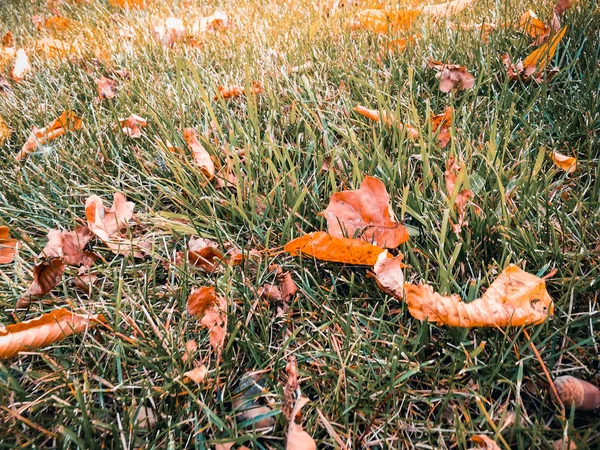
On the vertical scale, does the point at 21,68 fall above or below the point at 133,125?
above

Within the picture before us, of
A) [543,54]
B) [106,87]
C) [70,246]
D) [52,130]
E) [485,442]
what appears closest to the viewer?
[485,442]

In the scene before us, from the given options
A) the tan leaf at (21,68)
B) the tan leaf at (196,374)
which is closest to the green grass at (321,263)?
the tan leaf at (196,374)

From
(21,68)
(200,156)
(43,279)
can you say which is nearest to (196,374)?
(43,279)

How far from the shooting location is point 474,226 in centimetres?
112

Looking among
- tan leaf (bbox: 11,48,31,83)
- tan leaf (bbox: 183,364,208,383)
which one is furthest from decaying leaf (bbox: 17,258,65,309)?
tan leaf (bbox: 11,48,31,83)

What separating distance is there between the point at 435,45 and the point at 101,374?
1889mm

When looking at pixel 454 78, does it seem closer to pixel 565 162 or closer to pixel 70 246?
pixel 565 162

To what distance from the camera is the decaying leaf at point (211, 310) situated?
0.97m

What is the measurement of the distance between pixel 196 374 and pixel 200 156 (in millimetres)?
766

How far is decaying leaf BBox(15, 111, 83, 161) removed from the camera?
1.71 m

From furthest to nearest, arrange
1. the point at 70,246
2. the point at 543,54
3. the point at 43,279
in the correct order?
the point at 543,54 → the point at 70,246 → the point at 43,279

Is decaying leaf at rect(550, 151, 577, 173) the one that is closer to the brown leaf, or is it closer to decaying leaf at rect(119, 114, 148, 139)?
decaying leaf at rect(119, 114, 148, 139)

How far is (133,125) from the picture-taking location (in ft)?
5.55

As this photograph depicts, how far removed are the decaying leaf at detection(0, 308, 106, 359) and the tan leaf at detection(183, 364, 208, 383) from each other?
0.90 feet
